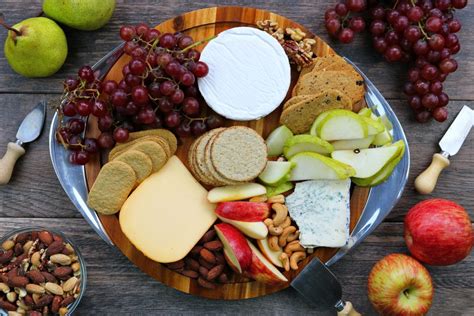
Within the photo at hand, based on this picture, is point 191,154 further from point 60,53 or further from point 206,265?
point 60,53

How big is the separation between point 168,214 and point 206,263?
0.16m

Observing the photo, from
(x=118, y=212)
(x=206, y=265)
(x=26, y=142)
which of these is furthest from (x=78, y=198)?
(x=206, y=265)

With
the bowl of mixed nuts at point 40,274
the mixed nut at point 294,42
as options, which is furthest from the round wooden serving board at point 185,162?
the bowl of mixed nuts at point 40,274

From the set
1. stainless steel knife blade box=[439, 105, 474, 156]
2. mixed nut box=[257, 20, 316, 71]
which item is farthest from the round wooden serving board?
stainless steel knife blade box=[439, 105, 474, 156]

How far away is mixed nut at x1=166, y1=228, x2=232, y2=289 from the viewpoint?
4.97 feet

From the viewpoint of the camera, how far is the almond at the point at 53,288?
1.46 metres

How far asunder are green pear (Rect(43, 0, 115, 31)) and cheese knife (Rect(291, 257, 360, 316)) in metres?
0.82

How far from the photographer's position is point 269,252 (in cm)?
154

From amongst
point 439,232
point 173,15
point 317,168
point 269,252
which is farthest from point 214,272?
point 173,15

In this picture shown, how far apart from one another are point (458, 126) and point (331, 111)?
39 centimetres

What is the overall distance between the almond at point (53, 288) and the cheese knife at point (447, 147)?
3.17ft

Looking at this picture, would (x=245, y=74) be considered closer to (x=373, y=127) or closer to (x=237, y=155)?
(x=237, y=155)

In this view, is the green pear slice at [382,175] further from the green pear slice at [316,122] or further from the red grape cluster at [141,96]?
the red grape cluster at [141,96]

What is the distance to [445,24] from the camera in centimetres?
156
